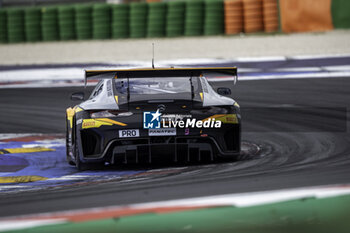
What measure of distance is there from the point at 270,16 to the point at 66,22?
7.21m

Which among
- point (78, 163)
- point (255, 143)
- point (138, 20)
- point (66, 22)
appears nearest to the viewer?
point (78, 163)

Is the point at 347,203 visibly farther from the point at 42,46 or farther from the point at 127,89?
the point at 42,46

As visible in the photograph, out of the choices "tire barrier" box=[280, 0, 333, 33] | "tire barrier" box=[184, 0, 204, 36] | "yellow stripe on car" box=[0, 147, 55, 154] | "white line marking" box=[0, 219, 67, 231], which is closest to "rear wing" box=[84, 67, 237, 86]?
"yellow stripe on car" box=[0, 147, 55, 154]

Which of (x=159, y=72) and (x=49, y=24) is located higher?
(x=159, y=72)

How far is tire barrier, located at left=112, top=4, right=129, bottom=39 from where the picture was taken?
941 inches

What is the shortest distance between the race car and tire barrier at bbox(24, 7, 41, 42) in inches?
715

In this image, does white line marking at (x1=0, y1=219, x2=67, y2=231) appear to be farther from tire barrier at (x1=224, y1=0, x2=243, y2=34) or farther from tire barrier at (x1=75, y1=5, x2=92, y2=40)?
tire barrier at (x1=75, y1=5, x2=92, y2=40)

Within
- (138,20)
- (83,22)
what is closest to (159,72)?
(138,20)

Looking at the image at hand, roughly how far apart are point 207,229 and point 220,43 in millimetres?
18488

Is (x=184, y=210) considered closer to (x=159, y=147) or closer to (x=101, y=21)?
(x=159, y=147)

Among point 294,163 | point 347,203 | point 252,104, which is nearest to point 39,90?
point 252,104

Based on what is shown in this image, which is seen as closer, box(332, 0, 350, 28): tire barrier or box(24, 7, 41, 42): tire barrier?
box(332, 0, 350, 28): tire barrier

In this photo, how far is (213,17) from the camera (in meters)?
22.9

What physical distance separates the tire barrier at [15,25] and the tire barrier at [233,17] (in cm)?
732
